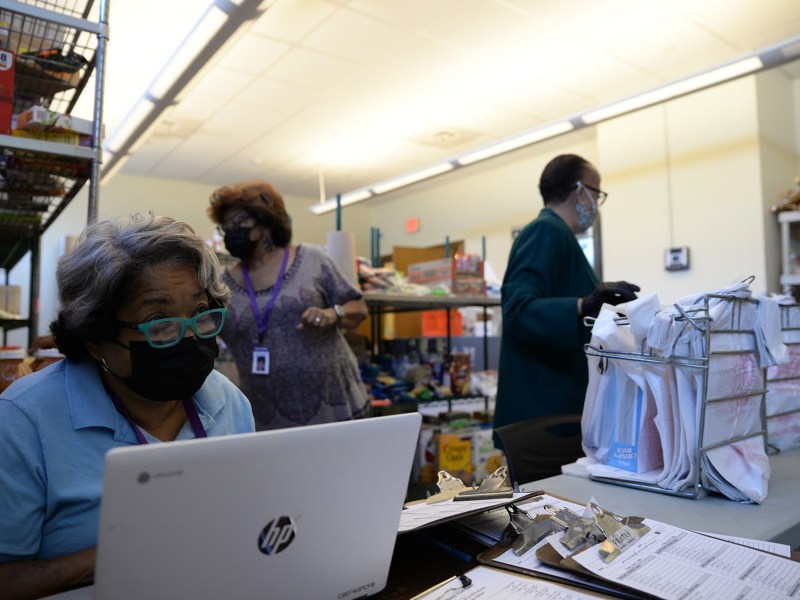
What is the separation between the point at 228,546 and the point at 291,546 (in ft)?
0.23

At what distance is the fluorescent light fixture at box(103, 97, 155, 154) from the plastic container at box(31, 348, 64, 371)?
252cm

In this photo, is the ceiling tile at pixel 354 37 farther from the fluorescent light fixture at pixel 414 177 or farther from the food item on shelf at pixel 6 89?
the food item on shelf at pixel 6 89

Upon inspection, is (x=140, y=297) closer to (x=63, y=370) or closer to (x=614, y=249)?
(x=63, y=370)

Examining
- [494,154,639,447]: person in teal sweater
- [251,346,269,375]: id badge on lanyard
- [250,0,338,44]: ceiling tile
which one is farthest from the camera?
[250,0,338,44]: ceiling tile

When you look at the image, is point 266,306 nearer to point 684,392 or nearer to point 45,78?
point 45,78

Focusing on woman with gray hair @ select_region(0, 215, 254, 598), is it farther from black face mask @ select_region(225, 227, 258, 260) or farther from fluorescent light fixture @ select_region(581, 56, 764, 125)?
fluorescent light fixture @ select_region(581, 56, 764, 125)

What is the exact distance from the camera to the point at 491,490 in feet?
3.07

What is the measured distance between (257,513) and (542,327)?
1.20 m

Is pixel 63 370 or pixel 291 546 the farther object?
pixel 63 370

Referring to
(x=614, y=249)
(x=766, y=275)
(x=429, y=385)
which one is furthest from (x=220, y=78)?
(x=766, y=275)

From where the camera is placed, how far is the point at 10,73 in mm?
1435

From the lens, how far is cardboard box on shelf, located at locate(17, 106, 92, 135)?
1.42 meters

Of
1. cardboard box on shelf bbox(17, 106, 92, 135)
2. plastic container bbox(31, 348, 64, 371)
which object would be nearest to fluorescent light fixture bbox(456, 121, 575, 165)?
cardboard box on shelf bbox(17, 106, 92, 135)

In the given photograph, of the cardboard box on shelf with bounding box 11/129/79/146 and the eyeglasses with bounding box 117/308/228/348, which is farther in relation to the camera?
the cardboard box on shelf with bounding box 11/129/79/146
